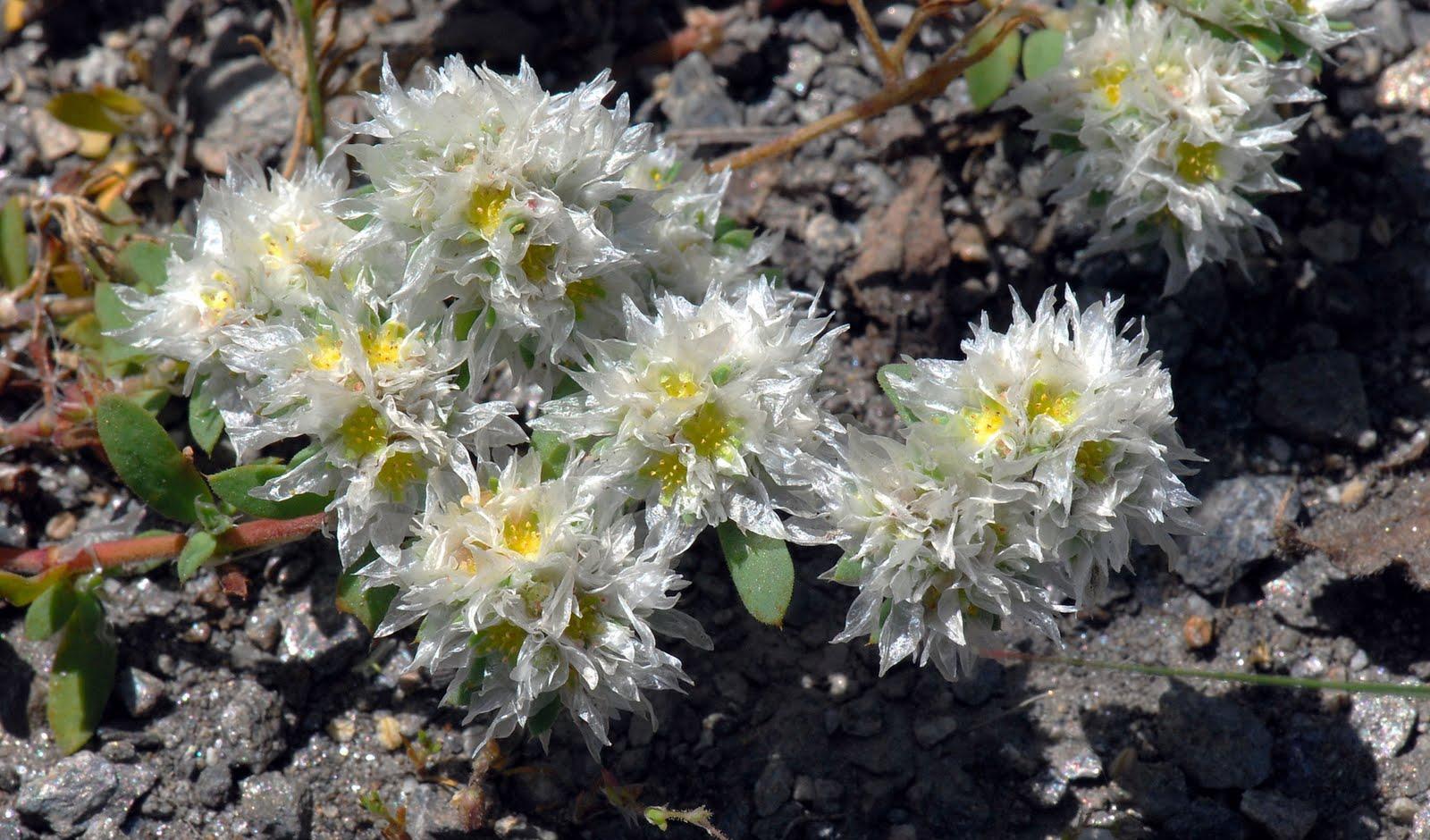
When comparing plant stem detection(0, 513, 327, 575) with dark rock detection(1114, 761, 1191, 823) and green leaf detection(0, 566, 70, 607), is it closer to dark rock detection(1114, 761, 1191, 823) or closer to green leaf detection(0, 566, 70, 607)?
green leaf detection(0, 566, 70, 607)

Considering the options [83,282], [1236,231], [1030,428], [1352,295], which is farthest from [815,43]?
[83,282]

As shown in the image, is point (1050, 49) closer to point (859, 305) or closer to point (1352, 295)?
point (859, 305)

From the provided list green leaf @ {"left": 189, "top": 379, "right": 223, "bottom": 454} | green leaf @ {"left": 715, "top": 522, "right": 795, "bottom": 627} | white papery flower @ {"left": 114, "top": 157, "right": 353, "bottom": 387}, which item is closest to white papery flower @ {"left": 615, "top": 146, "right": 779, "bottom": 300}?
green leaf @ {"left": 715, "top": 522, "right": 795, "bottom": 627}

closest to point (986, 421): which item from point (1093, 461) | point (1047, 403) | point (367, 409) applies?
point (1047, 403)

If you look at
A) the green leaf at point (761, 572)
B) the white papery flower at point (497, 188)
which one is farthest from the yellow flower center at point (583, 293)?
the green leaf at point (761, 572)

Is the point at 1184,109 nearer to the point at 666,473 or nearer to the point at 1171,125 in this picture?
the point at 1171,125
